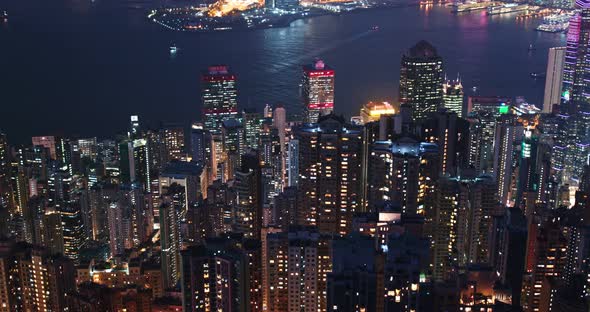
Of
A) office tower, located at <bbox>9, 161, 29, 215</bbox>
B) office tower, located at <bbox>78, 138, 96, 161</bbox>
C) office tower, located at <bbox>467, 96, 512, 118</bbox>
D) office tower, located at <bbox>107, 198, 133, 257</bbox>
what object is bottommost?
office tower, located at <bbox>107, 198, 133, 257</bbox>

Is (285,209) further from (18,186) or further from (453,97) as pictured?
(453,97)

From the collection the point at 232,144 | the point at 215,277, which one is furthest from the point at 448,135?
the point at 215,277

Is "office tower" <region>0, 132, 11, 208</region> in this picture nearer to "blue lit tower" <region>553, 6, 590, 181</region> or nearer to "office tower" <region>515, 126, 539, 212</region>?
"office tower" <region>515, 126, 539, 212</region>

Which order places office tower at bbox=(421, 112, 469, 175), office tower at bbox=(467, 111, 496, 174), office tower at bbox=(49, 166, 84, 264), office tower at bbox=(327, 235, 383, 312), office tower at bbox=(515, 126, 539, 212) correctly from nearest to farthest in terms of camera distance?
1. office tower at bbox=(327, 235, 383, 312)
2. office tower at bbox=(49, 166, 84, 264)
3. office tower at bbox=(515, 126, 539, 212)
4. office tower at bbox=(421, 112, 469, 175)
5. office tower at bbox=(467, 111, 496, 174)

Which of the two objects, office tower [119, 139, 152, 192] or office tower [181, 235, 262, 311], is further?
office tower [119, 139, 152, 192]

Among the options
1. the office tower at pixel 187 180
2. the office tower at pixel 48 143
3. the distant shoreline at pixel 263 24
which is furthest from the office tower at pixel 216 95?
the distant shoreline at pixel 263 24

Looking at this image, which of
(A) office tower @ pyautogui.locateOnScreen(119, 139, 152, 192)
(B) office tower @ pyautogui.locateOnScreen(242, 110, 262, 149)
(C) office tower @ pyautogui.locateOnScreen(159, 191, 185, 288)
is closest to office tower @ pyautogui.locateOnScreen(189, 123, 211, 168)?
(B) office tower @ pyautogui.locateOnScreen(242, 110, 262, 149)
